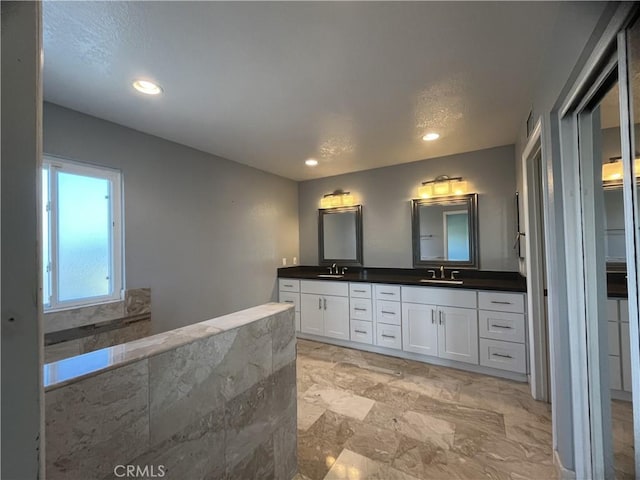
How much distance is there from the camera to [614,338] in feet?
3.83

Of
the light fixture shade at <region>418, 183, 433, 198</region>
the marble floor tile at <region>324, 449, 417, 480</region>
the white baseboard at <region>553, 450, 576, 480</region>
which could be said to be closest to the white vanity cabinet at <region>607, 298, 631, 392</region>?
the white baseboard at <region>553, 450, 576, 480</region>

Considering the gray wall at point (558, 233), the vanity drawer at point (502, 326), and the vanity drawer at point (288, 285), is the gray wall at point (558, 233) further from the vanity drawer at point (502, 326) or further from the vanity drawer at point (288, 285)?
the vanity drawer at point (288, 285)

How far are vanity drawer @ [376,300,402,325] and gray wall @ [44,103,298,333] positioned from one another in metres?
1.58

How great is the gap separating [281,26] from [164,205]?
6.68ft

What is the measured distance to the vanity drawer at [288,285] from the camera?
13.0 ft

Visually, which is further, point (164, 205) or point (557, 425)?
point (164, 205)

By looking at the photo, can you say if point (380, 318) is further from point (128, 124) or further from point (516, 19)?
point (128, 124)

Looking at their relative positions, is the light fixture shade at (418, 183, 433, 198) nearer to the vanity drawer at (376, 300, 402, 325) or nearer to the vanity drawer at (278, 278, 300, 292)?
the vanity drawer at (376, 300, 402, 325)

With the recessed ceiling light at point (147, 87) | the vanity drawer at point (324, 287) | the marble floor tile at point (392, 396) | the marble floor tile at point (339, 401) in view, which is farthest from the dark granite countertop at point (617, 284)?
the recessed ceiling light at point (147, 87)

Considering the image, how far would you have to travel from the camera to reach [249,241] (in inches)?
Result: 145

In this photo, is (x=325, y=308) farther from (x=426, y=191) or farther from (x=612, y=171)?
(x=612, y=171)

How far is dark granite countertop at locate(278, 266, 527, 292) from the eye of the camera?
2.76 m

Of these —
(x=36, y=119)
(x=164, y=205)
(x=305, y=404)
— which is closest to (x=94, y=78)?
(x=164, y=205)

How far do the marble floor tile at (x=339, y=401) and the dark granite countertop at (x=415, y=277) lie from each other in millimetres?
1337
